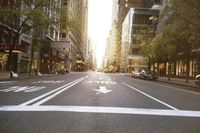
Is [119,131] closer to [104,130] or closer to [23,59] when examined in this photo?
[104,130]

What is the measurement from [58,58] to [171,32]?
209 ft

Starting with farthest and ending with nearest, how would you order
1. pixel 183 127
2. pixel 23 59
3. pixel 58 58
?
1. pixel 58 58
2. pixel 23 59
3. pixel 183 127

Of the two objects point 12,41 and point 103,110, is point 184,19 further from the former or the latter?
point 103,110

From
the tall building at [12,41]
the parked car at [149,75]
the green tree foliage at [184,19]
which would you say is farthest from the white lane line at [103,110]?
the parked car at [149,75]

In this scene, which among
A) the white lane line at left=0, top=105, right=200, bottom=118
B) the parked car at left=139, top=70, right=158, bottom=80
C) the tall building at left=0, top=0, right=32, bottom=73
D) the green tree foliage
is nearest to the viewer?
the white lane line at left=0, top=105, right=200, bottom=118

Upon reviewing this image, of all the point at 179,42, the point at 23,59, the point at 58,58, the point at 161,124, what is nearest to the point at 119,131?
the point at 161,124

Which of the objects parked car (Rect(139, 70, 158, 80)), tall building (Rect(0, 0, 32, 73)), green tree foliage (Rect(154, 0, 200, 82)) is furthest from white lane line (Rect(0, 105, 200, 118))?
parked car (Rect(139, 70, 158, 80))

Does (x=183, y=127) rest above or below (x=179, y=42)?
below

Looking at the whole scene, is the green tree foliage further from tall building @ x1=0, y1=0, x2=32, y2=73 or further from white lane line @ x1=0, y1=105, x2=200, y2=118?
white lane line @ x1=0, y1=105, x2=200, y2=118

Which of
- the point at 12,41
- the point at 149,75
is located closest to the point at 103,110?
the point at 12,41

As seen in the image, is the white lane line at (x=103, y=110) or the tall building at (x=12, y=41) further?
the tall building at (x=12, y=41)

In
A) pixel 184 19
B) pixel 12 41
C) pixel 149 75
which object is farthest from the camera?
pixel 149 75

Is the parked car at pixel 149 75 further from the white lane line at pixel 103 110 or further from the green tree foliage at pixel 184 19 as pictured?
the white lane line at pixel 103 110

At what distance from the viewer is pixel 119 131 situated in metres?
7.88
